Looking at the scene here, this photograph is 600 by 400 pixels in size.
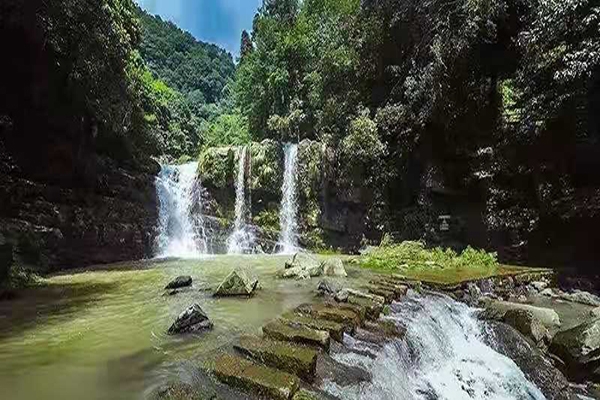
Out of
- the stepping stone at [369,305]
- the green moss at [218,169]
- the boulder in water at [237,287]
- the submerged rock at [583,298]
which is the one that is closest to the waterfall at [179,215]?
the green moss at [218,169]

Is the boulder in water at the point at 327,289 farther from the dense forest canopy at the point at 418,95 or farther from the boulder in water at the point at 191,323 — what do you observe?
the dense forest canopy at the point at 418,95

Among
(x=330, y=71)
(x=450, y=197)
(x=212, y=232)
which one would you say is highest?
(x=330, y=71)

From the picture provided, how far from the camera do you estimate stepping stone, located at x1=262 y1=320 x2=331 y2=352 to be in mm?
4318

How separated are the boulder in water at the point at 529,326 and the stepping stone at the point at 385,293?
1.82 meters

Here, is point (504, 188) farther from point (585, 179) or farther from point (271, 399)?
point (271, 399)

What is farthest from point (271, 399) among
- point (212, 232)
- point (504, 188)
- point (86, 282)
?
point (212, 232)

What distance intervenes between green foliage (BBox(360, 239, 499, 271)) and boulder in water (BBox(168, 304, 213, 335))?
6496 millimetres

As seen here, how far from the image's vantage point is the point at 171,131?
35719mm

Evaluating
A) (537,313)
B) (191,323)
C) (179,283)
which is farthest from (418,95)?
(191,323)

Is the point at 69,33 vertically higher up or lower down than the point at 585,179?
higher up

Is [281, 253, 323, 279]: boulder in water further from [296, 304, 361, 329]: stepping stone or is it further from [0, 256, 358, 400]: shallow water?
[296, 304, 361, 329]: stepping stone

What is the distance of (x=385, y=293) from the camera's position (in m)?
7.01

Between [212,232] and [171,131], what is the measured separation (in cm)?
1942

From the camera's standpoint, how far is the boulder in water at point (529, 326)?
20.9 ft
